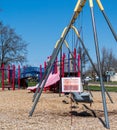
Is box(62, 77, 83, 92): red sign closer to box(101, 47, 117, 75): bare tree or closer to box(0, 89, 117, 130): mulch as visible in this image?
box(0, 89, 117, 130): mulch

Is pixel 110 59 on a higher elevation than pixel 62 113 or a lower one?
higher

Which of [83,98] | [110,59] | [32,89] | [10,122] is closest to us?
[10,122]

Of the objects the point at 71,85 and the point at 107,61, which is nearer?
the point at 71,85

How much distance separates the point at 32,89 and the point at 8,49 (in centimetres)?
4467

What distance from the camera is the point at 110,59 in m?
98.8

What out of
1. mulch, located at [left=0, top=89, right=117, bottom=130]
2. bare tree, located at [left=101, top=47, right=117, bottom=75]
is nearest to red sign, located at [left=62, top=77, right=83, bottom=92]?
mulch, located at [left=0, top=89, right=117, bottom=130]

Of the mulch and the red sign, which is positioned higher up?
the red sign

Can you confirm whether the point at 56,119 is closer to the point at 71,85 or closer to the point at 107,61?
the point at 71,85

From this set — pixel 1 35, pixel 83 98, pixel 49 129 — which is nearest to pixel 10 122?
pixel 49 129

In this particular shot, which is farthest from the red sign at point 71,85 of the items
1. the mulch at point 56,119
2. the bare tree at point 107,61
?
the bare tree at point 107,61

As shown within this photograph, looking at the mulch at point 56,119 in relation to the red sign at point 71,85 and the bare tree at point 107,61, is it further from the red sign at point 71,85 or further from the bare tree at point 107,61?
the bare tree at point 107,61

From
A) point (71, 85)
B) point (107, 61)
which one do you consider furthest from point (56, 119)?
point (107, 61)

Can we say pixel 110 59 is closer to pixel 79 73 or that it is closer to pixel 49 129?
pixel 79 73

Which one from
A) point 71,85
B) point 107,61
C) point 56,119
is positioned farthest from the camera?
point 107,61
